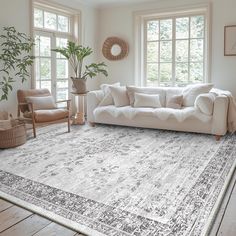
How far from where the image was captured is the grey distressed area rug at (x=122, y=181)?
1.92m

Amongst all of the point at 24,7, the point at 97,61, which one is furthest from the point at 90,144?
the point at 97,61

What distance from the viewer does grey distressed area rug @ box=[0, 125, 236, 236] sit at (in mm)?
1920

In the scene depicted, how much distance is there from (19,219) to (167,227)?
3.35 feet

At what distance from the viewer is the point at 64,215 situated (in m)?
1.99

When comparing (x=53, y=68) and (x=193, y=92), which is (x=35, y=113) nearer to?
(x=53, y=68)

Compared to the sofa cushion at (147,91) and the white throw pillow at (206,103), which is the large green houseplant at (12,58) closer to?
the sofa cushion at (147,91)

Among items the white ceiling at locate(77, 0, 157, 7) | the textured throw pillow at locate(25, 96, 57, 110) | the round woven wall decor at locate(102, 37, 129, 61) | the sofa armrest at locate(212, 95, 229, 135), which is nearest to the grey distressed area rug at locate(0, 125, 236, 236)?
the sofa armrest at locate(212, 95, 229, 135)

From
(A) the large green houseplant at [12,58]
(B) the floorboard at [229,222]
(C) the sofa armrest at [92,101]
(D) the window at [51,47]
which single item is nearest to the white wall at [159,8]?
(D) the window at [51,47]

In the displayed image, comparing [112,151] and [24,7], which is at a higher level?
[24,7]

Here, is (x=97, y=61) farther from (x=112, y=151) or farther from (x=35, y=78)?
(x=112, y=151)

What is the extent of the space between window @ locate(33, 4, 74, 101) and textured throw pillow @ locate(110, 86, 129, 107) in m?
1.24

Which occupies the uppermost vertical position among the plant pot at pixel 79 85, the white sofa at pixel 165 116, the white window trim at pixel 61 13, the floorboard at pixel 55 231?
the white window trim at pixel 61 13

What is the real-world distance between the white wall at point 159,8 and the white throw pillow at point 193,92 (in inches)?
32.2

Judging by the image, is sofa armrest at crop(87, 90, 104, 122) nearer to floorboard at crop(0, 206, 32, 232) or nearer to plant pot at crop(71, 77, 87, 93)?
plant pot at crop(71, 77, 87, 93)
